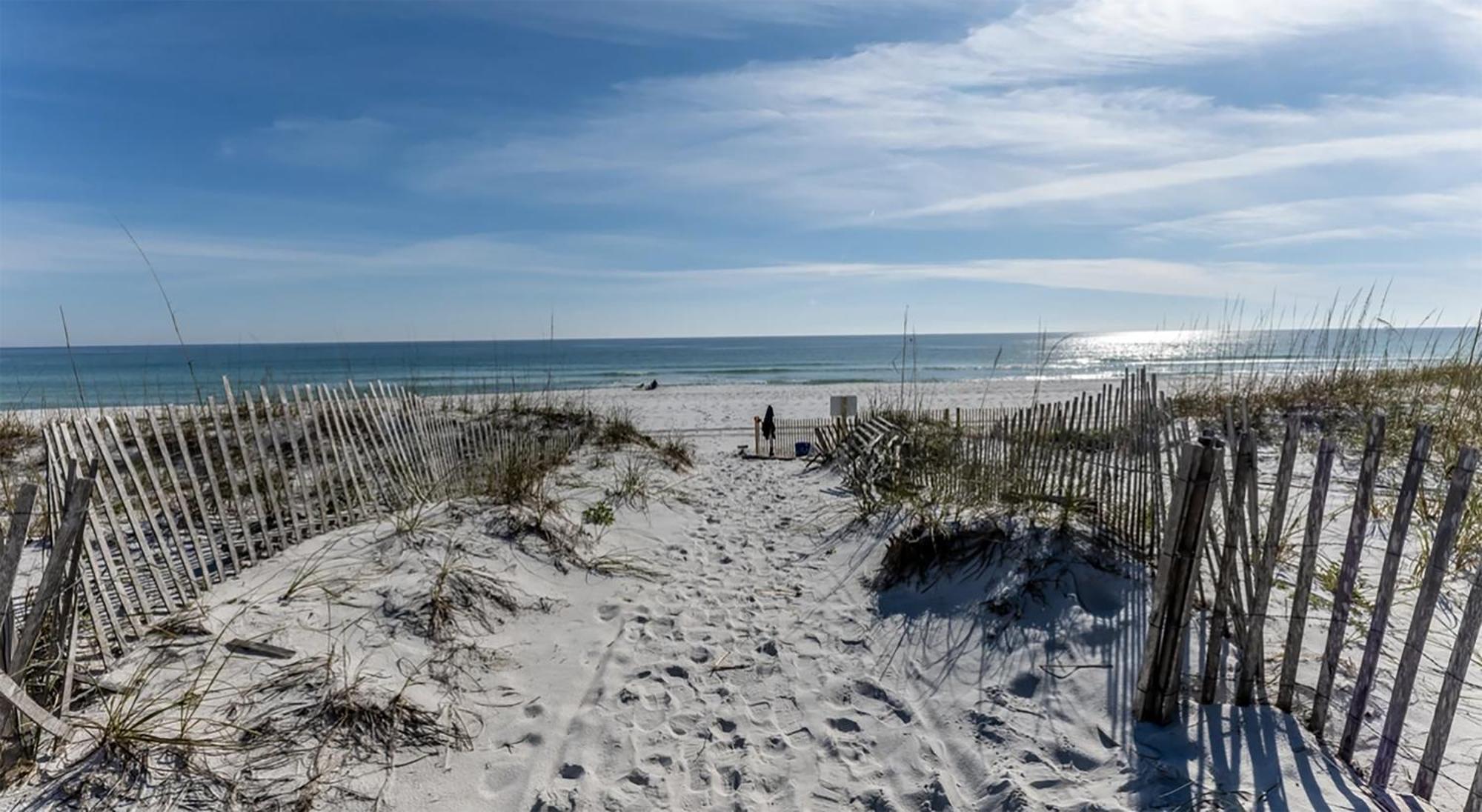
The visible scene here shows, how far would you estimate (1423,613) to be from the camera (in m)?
2.29

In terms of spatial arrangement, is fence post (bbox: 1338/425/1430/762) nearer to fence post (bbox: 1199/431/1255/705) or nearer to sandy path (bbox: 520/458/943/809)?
fence post (bbox: 1199/431/1255/705)

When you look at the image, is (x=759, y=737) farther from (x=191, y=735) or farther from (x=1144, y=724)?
(x=191, y=735)

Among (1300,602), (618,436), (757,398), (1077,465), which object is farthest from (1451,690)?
(757,398)

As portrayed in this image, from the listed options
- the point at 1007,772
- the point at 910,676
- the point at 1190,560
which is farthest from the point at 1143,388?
the point at 1007,772

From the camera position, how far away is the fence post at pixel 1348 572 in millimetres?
2496

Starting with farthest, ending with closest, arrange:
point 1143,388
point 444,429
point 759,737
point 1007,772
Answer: point 444,429 < point 1143,388 < point 759,737 < point 1007,772

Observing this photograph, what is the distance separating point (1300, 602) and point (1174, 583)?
498 millimetres

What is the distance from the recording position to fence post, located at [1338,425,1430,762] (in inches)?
93.3

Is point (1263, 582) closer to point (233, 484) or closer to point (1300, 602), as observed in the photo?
point (1300, 602)

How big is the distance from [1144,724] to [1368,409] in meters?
7.89

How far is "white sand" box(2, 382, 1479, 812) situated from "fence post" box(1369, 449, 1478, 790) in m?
0.17

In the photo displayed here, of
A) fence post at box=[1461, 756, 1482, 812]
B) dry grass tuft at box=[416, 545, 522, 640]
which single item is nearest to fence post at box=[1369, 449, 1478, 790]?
fence post at box=[1461, 756, 1482, 812]

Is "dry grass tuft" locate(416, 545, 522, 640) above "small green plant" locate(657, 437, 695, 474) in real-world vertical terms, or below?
above

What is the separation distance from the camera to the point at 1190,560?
2.74 m
